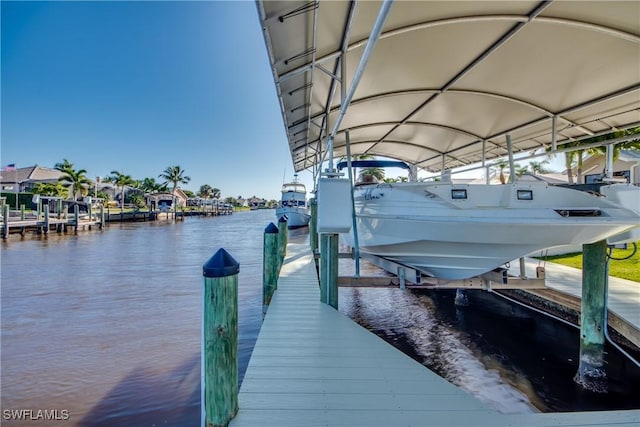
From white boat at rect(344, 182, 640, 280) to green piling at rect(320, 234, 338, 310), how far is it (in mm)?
773

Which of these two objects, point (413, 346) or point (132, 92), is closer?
point (413, 346)

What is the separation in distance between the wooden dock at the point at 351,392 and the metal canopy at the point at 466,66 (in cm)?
286

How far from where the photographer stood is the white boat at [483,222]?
3.12 m

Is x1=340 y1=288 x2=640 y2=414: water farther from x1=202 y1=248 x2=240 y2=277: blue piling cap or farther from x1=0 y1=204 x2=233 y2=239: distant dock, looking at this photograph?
x1=0 y1=204 x2=233 y2=239: distant dock

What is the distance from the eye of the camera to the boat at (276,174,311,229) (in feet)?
80.2

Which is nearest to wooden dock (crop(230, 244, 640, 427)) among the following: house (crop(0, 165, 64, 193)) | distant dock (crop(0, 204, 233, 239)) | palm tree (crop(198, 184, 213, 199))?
distant dock (crop(0, 204, 233, 239))

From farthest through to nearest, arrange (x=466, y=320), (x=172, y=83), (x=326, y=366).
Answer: (x=172, y=83) → (x=466, y=320) → (x=326, y=366)

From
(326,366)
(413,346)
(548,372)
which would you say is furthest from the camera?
(413,346)

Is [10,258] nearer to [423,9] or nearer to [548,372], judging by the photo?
[423,9]

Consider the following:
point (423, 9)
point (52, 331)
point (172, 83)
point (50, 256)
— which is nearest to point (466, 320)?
point (423, 9)

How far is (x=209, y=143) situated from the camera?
53500mm

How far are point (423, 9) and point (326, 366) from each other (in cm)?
335

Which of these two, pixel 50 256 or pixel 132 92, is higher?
pixel 132 92

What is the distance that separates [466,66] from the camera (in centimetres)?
380
